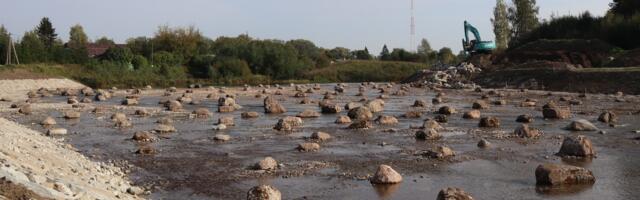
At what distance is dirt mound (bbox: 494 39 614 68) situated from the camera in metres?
53.8

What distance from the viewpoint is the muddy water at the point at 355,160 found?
37.4 ft

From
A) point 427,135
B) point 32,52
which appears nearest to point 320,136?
point 427,135

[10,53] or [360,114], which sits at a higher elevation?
[10,53]

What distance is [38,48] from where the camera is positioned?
2928 inches

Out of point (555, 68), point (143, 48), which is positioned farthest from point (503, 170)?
point (143, 48)

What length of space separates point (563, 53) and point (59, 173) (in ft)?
167

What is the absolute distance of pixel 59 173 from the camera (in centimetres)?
1075

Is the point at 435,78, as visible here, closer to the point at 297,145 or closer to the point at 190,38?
the point at 297,145

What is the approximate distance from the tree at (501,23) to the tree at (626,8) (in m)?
18.6

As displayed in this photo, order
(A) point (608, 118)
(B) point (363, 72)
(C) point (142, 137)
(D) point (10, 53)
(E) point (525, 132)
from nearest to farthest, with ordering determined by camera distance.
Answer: (C) point (142, 137)
(E) point (525, 132)
(A) point (608, 118)
(D) point (10, 53)
(B) point (363, 72)

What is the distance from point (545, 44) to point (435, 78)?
10180 millimetres

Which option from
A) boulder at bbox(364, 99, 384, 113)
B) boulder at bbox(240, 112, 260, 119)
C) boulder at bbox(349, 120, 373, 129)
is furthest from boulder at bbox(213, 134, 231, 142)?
boulder at bbox(364, 99, 384, 113)

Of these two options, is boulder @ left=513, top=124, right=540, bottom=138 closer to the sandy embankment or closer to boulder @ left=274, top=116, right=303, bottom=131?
boulder @ left=274, top=116, right=303, bottom=131

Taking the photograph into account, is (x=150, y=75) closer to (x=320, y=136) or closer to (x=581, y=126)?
(x=320, y=136)
